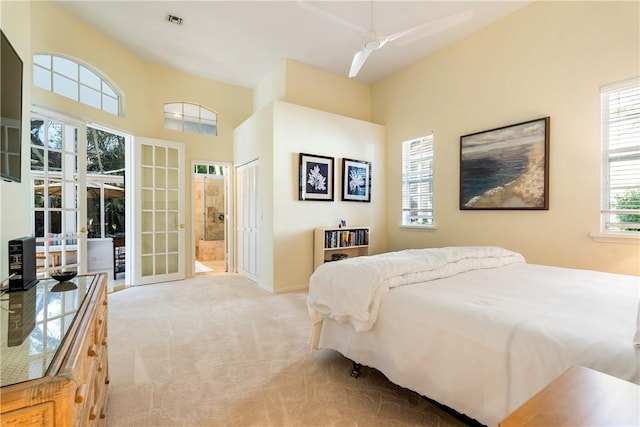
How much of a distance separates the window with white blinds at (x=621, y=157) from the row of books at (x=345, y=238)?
277 centimetres

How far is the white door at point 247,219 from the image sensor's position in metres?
4.71

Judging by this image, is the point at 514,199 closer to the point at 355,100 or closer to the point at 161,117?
the point at 355,100

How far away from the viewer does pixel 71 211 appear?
3.57 metres

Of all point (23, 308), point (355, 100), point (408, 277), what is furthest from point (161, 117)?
point (408, 277)

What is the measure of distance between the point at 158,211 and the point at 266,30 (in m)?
3.16

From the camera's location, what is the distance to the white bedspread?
5.65 feet

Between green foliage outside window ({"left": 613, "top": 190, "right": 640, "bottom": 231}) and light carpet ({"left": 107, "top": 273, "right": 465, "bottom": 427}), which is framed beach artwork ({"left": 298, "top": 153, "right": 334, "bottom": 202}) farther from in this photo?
green foliage outside window ({"left": 613, "top": 190, "right": 640, "bottom": 231})

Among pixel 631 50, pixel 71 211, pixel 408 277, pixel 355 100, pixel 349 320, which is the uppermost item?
pixel 355 100

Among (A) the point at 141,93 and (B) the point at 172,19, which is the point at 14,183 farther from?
(A) the point at 141,93

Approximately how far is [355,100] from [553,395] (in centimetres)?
527

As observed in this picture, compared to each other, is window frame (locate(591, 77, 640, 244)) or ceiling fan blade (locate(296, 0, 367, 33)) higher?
ceiling fan blade (locate(296, 0, 367, 33))

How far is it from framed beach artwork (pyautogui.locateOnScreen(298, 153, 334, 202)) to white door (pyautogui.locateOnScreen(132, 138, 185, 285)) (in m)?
2.17

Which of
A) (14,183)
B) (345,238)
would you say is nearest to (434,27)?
(345,238)

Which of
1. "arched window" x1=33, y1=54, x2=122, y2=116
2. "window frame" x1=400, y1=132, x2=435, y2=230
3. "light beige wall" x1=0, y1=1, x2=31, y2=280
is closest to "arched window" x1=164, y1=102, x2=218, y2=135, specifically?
"arched window" x1=33, y1=54, x2=122, y2=116
